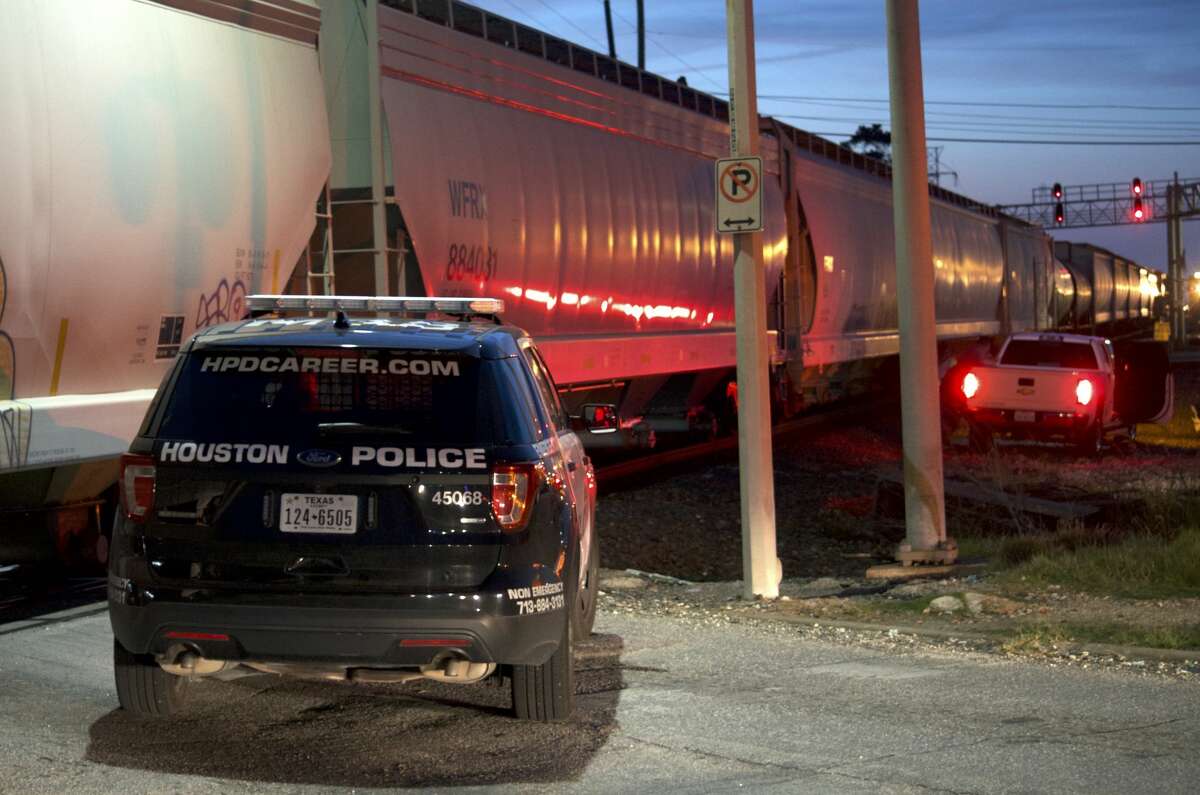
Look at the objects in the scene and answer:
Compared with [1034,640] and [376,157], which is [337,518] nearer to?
[1034,640]

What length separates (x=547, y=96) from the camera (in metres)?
14.8

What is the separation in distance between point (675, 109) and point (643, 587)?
28.9 feet

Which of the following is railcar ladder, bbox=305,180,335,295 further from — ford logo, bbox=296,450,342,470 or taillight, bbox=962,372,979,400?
taillight, bbox=962,372,979,400

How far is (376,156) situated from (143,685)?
5.98 metres

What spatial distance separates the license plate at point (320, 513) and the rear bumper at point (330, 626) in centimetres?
24

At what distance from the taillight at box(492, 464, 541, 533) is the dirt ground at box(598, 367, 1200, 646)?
142 inches

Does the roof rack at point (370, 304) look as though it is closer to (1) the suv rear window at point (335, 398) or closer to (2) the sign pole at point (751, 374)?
(1) the suv rear window at point (335, 398)

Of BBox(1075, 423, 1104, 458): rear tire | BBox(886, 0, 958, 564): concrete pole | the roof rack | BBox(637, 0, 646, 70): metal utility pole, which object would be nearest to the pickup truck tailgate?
BBox(1075, 423, 1104, 458): rear tire

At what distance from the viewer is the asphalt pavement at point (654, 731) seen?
559cm

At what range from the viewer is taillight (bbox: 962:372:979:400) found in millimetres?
21484

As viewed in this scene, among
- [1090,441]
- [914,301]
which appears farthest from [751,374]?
[1090,441]

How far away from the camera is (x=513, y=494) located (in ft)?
18.7

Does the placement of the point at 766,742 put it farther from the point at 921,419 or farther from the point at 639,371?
the point at 639,371

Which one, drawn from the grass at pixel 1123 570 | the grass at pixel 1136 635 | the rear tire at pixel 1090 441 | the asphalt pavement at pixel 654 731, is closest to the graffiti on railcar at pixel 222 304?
the asphalt pavement at pixel 654 731
